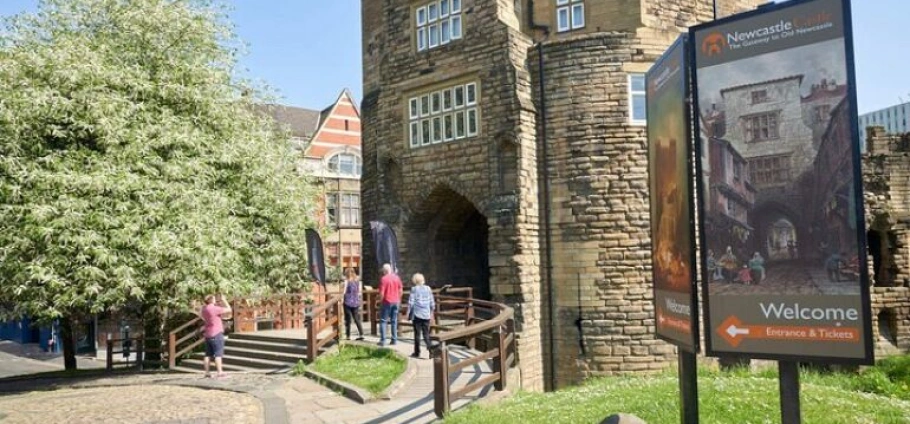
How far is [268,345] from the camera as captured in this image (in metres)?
15.1

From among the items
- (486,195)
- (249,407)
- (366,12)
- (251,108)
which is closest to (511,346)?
(249,407)

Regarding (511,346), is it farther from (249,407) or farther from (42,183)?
(42,183)

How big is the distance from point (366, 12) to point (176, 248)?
1136cm

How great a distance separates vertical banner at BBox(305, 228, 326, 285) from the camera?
49.5ft

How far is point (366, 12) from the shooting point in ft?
72.3

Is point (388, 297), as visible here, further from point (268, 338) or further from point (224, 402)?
point (224, 402)

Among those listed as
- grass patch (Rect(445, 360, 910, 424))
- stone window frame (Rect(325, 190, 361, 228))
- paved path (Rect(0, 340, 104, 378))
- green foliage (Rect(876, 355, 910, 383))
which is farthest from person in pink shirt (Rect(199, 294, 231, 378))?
stone window frame (Rect(325, 190, 361, 228))

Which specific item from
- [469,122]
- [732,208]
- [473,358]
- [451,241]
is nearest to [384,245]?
[469,122]

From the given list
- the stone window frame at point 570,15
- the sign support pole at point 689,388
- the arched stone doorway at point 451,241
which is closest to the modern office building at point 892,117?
the arched stone doorway at point 451,241

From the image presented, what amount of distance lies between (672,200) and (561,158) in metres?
11.2

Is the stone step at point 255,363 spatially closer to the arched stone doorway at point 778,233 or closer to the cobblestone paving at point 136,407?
the cobblestone paving at point 136,407

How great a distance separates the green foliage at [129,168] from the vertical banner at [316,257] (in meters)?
1.66

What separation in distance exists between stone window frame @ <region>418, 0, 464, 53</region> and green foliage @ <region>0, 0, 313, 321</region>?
5.01 m

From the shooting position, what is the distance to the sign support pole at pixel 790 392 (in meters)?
4.92
